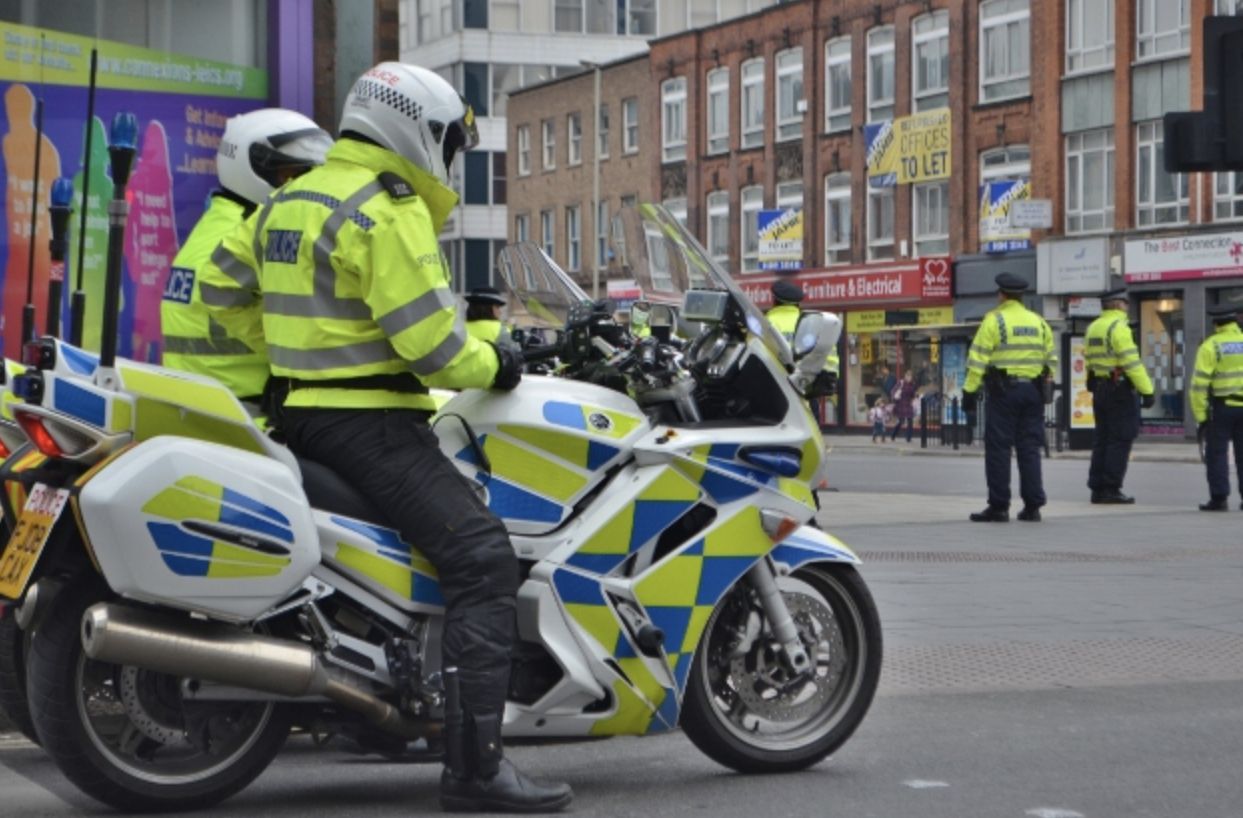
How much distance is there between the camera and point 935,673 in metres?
8.75

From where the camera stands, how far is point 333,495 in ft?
19.0

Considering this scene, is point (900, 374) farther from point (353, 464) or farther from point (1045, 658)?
point (353, 464)

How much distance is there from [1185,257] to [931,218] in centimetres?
988

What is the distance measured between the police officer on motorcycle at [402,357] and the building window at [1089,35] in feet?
139

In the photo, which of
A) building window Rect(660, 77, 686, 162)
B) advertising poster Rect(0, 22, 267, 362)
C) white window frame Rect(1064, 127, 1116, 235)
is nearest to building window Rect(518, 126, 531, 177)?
building window Rect(660, 77, 686, 162)

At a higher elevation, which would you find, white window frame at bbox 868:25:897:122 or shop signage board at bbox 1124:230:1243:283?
white window frame at bbox 868:25:897:122

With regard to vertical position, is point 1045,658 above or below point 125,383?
below

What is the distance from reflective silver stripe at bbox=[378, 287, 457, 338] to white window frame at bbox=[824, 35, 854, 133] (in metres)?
50.8

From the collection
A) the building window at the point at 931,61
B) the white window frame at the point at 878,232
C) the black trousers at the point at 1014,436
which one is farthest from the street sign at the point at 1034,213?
the black trousers at the point at 1014,436

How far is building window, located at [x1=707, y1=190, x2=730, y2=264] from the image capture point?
6097cm

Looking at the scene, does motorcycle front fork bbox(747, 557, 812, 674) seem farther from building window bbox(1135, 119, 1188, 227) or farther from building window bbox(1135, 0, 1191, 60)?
building window bbox(1135, 0, 1191, 60)

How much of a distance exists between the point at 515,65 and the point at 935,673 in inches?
2745

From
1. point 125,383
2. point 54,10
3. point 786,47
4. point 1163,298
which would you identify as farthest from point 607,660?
point 786,47

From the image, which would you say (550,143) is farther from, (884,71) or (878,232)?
(878,232)
